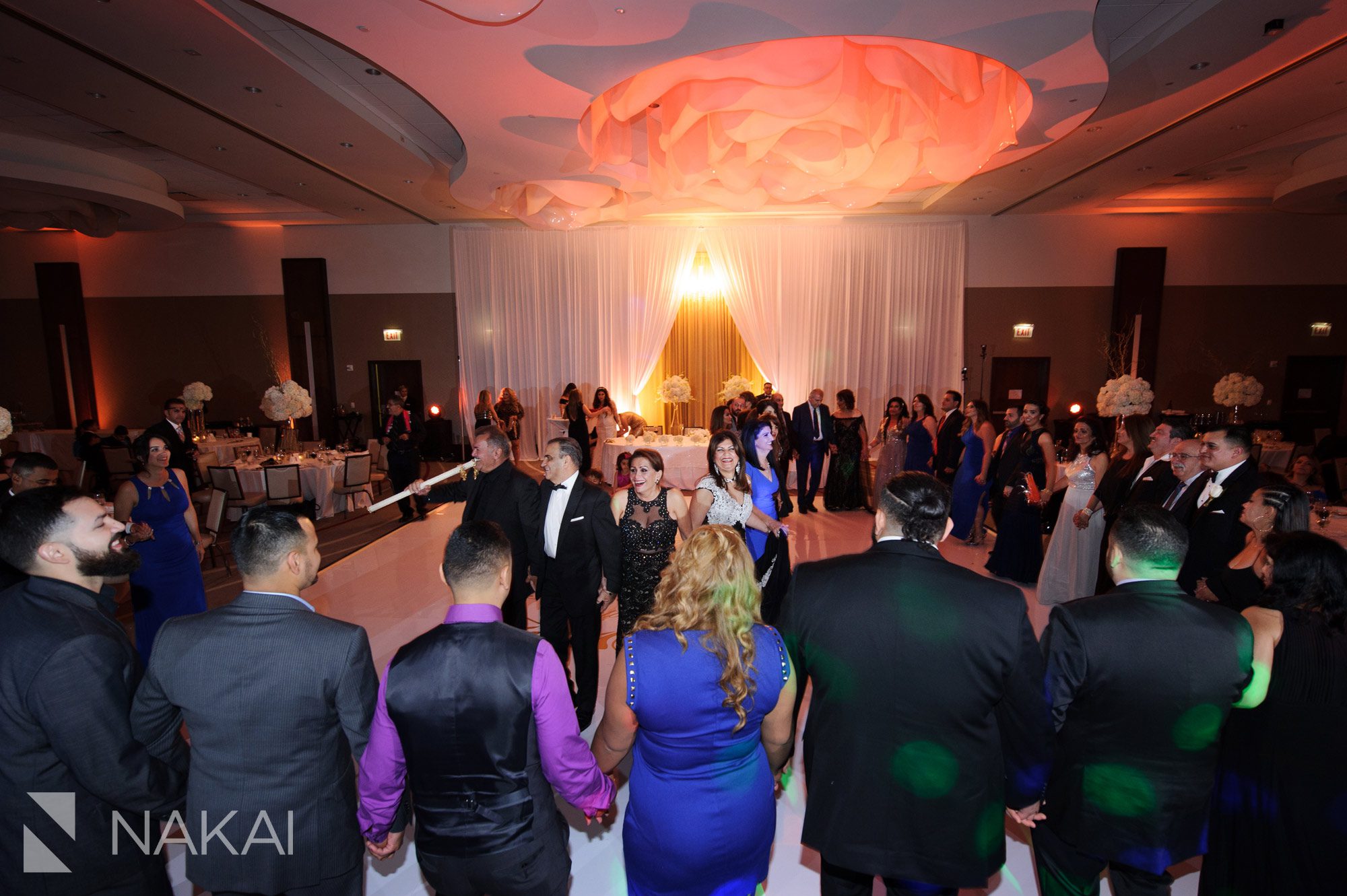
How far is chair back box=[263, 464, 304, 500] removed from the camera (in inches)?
309

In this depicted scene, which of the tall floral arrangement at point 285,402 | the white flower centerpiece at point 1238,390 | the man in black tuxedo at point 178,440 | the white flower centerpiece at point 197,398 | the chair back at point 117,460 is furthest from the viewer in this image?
the white flower centerpiece at point 197,398

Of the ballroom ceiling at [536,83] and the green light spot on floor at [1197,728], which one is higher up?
the ballroom ceiling at [536,83]

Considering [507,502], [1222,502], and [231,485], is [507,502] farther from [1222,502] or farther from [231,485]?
[231,485]

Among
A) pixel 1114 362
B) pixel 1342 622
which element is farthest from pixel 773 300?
pixel 1342 622

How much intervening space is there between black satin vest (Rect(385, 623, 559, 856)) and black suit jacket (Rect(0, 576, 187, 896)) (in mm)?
720

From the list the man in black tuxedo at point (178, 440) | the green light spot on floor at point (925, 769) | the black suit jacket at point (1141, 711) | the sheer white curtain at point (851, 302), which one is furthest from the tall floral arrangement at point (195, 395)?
the black suit jacket at point (1141, 711)

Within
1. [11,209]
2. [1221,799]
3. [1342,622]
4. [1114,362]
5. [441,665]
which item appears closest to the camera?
[441,665]

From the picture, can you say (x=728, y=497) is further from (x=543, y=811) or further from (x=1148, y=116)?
(x=1148, y=116)

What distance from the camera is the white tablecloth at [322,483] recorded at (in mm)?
8531

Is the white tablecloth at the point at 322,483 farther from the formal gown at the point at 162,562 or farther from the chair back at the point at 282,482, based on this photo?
the formal gown at the point at 162,562

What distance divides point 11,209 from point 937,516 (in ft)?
44.2

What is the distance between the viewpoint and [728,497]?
152 inches

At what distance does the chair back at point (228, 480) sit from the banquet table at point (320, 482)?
16.8 inches

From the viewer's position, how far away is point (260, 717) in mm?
1660
